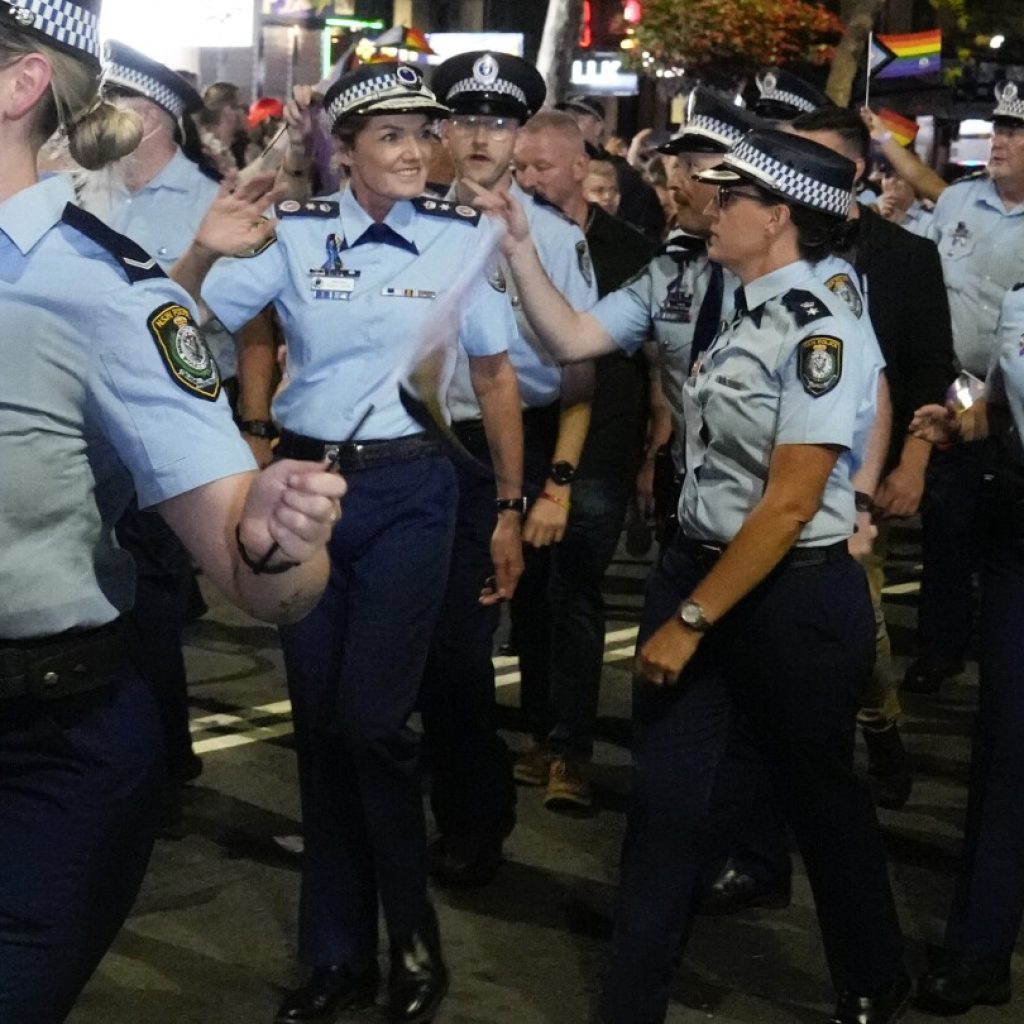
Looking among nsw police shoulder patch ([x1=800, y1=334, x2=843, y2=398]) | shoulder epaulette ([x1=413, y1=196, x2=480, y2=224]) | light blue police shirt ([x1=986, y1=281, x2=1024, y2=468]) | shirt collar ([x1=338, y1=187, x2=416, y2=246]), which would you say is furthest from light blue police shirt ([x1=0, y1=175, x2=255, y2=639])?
light blue police shirt ([x1=986, y1=281, x2=1024, y2=468])

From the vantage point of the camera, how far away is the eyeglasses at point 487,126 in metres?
5.83

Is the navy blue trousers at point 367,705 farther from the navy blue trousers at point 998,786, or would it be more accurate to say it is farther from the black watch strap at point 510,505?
the navy blue trousers at point 998,786

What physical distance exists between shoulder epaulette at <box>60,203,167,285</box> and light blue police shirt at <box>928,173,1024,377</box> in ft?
18.9

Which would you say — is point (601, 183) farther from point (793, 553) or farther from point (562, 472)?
point (793, 553)

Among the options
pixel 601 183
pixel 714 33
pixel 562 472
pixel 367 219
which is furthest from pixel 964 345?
pixel 714 33

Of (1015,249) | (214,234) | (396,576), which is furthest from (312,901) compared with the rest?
(1015,249)

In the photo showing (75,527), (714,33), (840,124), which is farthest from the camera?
(714,33)

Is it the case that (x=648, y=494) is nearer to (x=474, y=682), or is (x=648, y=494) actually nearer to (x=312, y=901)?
(x=474, y=682)

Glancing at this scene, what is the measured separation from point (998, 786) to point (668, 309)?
1.39 meters

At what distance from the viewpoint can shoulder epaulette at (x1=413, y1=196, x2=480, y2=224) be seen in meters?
4.60

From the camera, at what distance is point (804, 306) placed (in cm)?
405

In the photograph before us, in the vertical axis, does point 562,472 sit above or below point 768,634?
below

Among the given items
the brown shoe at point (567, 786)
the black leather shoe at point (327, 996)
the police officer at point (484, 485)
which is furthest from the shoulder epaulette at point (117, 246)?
the brown shoe at point (567, 786)

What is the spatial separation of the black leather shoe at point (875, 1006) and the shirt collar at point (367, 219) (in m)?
1.96
